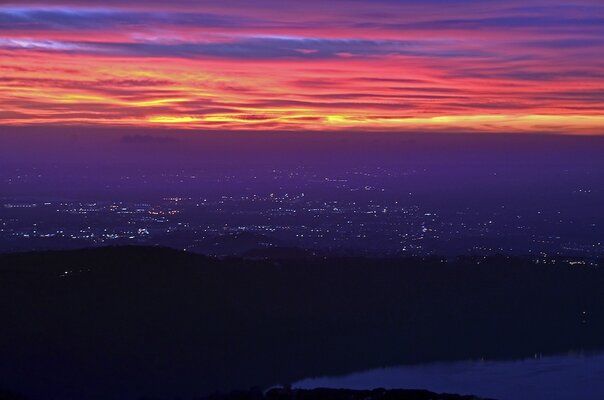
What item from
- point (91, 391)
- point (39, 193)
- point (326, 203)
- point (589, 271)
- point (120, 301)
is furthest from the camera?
point (326, 203)

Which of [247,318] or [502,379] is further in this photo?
[247,318]

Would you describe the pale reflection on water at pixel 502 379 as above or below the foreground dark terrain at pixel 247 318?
below

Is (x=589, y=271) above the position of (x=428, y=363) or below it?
above

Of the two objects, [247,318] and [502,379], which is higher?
[247,318]

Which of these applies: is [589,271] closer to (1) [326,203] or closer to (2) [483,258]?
(2) [483,258]

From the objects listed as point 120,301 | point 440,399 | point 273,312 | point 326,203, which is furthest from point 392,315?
point 326,203
